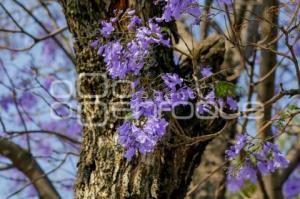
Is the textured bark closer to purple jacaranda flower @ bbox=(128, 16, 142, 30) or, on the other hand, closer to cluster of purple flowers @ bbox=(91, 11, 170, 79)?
purple jacaranda flower @ bbox=(128, 16, 142, 30)

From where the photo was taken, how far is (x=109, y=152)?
11.6 ft

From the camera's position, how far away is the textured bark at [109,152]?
351 centimetres

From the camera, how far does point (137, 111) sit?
2.78 meters

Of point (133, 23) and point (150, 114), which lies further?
point (133, 23)

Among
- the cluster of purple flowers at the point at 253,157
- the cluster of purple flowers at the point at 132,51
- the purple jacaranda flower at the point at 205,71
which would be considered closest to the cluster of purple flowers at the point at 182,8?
the cluster of purple flowers at the point at 132,51

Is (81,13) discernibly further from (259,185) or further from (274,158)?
(259,185)

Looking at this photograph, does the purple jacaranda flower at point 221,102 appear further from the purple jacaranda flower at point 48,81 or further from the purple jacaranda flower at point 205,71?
the purple jacaranda flower at point 48,81

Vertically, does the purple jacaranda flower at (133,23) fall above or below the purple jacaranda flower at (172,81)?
above

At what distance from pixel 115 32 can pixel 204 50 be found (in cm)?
126

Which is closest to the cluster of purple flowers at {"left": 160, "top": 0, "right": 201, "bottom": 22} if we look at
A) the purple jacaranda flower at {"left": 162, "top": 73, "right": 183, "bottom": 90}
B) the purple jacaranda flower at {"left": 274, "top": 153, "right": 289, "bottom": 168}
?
the purple jacaranda flower at {"left": 162, "top": 73, "right": 183, "bottom": 90}

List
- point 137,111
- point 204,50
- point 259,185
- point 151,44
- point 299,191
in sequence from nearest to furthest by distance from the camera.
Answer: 1. point 137,111
2. point 151,44
3. point 204,50
4. point 259,185
5. point 299,191

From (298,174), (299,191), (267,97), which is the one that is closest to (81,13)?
(267,97)

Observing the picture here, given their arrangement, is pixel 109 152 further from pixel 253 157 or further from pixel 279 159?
pixel 279 159

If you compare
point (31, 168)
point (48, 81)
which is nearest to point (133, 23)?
point (31, 168)
